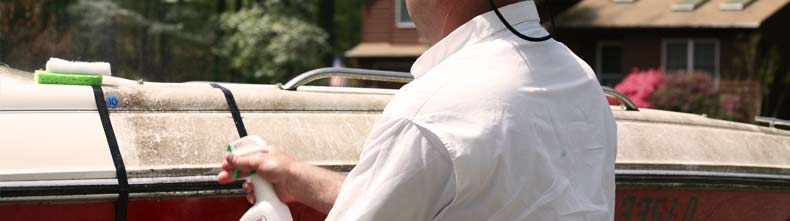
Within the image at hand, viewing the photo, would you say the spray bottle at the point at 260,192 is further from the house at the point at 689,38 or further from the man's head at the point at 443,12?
the house at the point at 689,38

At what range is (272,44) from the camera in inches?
1458

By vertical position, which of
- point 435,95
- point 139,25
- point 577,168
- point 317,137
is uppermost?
point 435,95

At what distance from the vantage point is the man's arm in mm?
2445

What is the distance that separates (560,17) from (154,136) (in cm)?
2744

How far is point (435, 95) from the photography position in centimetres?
224

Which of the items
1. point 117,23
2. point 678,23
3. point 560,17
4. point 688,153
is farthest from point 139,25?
point 688,153

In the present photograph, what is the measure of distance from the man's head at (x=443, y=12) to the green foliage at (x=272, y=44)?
110 ft

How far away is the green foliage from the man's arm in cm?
3357

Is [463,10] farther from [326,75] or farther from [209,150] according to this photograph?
[326,75]

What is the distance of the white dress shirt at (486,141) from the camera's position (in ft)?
7.27

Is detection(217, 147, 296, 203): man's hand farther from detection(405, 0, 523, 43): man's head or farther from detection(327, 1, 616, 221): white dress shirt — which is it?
detection(405, 0, 523, 43): man's head

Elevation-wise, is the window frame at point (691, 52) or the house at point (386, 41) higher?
the window frame at point (691, 52)

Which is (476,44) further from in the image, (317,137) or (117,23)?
(117,23)

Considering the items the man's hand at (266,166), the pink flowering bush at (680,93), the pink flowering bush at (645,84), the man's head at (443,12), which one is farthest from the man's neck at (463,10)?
the pink flowering bush at (645,84)
